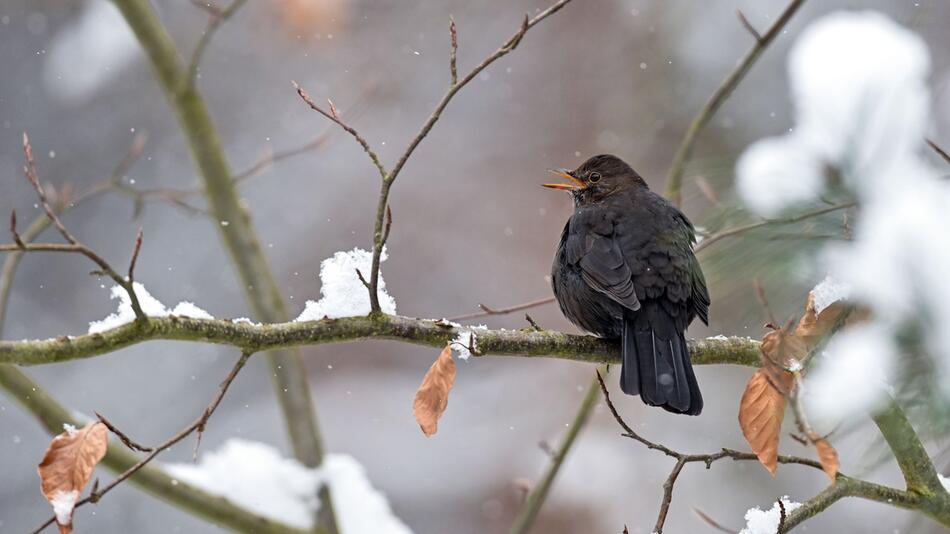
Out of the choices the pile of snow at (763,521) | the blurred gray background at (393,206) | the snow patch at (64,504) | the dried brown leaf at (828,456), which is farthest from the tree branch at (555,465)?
the blurred gray background at (393,206)

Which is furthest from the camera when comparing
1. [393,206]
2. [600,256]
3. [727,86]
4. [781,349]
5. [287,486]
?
[393,206]

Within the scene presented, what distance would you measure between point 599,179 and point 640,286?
0.85 meters

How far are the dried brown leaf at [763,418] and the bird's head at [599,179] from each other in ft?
5.52

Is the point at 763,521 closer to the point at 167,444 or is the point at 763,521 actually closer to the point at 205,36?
the point at 167,444

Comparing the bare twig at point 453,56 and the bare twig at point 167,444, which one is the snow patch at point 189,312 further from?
the bare twig at point 453,56

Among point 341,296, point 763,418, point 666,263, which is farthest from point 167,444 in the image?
point 666,263

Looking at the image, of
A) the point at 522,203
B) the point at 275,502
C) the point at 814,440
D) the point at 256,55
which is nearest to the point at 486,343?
the point at 814,440

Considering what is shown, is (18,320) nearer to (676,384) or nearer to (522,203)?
(522,203)

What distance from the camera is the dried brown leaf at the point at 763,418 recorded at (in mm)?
1983

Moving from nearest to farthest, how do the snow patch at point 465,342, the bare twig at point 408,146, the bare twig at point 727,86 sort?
the bare twig at point 408,146 < the snow patch at point 465,342 < the bare twig at point 727,86

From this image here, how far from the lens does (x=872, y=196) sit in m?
1.88

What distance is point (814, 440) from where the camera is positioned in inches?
65.1

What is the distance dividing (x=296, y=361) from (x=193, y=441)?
10.5 feet

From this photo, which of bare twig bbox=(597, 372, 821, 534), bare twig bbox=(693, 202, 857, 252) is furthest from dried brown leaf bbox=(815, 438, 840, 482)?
bare twig bbox=(693, 202, 857, 252)
